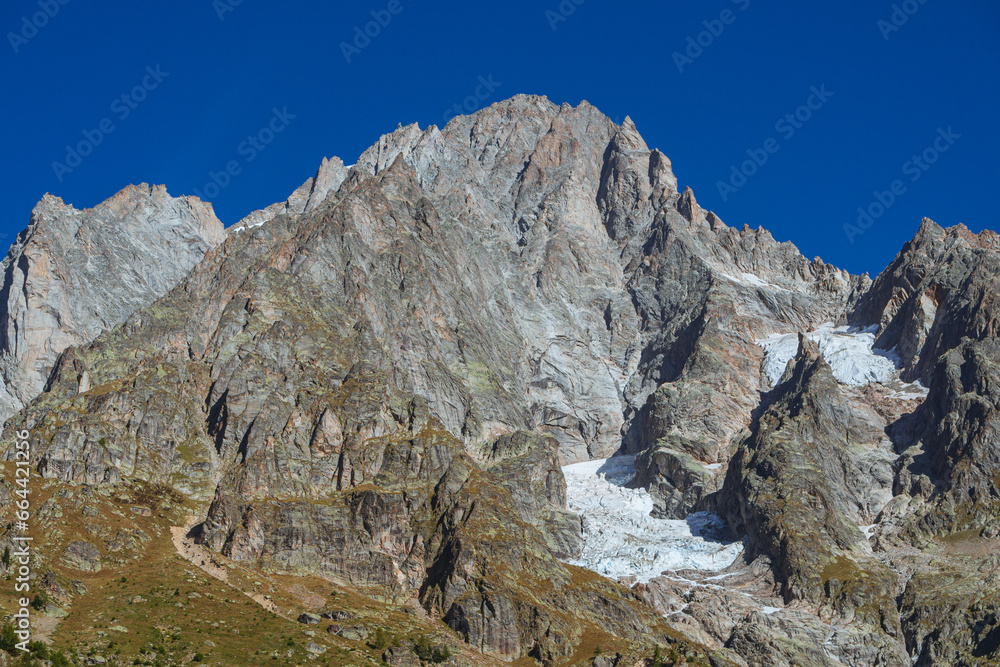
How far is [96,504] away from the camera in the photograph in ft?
608

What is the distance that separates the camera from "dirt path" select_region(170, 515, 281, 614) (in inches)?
6604

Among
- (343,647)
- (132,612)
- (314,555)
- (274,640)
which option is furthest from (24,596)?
(314,555)

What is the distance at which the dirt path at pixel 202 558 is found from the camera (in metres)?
168

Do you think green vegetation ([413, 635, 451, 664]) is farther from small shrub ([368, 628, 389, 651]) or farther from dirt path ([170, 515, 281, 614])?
dirt path ([170, 515, 281, 614])

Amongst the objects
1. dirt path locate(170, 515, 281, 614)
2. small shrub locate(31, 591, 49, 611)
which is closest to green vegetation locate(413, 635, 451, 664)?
dirt path locate(170, 515, 281, 614)

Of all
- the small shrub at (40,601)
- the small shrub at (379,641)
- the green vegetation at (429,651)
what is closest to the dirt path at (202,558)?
the small shrub at (379,641)

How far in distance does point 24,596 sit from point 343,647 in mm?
48810

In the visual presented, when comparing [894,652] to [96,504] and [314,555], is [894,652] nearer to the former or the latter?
[314,555]

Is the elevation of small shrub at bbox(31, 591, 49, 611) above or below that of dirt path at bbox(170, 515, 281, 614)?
below

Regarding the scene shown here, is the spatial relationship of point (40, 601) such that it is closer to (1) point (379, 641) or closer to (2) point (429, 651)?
(1) point (379, 641)

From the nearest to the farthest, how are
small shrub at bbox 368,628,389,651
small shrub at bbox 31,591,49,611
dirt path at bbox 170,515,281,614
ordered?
small shrub at bbox 31,591,49,611, small shrub at bbox 368,628,389,651, dirt path at bbox 170,515,281,614

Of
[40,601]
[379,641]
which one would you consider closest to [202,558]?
[40,601]

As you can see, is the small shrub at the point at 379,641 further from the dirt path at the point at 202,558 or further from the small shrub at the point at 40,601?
the small shrub at the point at 40,601

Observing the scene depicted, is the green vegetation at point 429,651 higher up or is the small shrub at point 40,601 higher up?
the green vegetation at point 429,651
